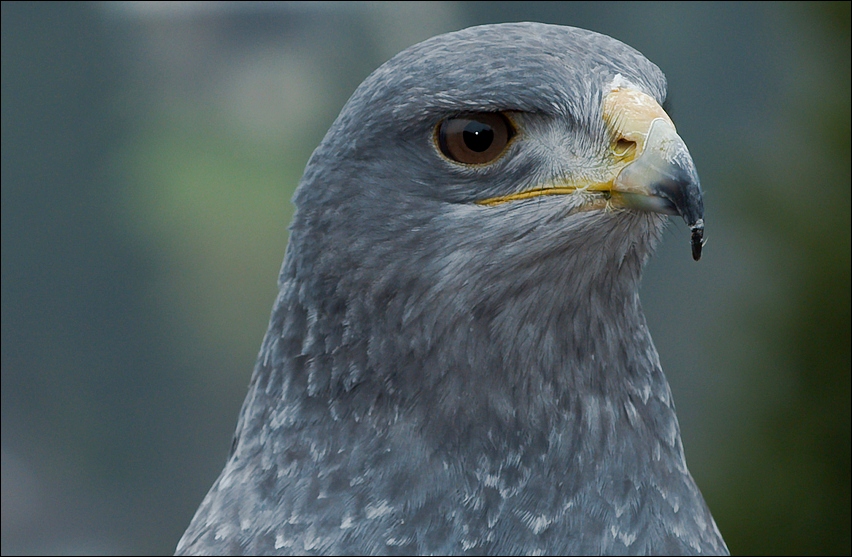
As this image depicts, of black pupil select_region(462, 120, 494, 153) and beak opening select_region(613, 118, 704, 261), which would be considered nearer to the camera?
beak opening select_region(613, 118, 704, 261)

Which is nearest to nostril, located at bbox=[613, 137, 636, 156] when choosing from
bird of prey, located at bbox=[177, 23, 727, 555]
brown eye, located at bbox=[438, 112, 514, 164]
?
bird of prey, located at bbox=[177, 23, 727, 555]

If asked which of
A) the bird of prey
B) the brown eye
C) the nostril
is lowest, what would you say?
the bird of prey

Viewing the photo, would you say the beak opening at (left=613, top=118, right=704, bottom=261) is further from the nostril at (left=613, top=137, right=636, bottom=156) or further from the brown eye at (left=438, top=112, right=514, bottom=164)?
the brown eye at (left=438, top=112, right=514, bottom=164)

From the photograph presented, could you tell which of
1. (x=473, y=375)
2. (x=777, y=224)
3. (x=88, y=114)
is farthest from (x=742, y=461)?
(x=88, y=114)

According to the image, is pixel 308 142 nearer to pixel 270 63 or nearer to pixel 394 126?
pixel 270 63

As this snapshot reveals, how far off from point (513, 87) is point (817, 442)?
291 cm

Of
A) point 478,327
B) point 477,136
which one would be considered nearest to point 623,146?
point 477,136

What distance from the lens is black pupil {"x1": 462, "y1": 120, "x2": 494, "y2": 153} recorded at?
5.15ft

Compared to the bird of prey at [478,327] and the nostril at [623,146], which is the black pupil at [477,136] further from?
the nostril at [623,146]

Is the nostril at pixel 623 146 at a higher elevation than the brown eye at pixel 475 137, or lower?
lower

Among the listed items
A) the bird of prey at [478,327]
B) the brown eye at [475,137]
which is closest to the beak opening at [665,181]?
the bird of prey at [478,327]

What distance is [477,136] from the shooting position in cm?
157

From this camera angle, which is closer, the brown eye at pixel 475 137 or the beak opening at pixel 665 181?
the beak opening at pixel 665 181

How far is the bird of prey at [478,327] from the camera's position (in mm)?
1573
